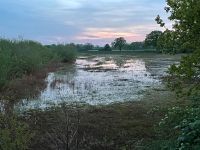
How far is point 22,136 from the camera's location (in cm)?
778

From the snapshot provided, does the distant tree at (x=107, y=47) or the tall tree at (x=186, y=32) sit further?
the distant tree at (x=107, y=47)

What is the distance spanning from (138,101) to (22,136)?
9741mm

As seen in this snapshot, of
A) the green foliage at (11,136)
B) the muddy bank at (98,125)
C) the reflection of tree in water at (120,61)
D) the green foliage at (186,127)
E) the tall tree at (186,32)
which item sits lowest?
the reflection of tree in water at (120,61)

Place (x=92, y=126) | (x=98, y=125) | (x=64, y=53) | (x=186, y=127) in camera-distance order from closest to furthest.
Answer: (x=186, y=127), (x=92, y=126), (x=98, y=125), (x=64, y=53)

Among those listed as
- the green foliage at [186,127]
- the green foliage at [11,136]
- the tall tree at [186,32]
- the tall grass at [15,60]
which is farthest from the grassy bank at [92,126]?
the tall grass at [15,60]

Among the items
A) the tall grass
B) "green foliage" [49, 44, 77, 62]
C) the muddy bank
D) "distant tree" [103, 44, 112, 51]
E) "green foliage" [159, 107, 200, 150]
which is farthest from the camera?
"distant tree" [103, 44, 112, 51]

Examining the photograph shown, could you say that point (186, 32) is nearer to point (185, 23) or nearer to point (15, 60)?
point (185, 23)

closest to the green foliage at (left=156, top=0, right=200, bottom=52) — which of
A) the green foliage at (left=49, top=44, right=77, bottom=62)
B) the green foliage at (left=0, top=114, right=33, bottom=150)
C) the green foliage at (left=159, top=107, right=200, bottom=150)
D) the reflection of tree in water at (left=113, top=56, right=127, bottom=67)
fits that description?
the green foliage at (left=159, top=107, right=200, bottom=150)

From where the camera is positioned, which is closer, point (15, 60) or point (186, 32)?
point (186, 32)

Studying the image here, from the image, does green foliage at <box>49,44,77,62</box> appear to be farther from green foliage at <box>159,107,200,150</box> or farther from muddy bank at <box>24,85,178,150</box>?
green foliage at <box>159,107,200,150</box>

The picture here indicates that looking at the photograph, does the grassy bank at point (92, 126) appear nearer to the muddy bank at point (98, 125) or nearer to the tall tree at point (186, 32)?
the muddy bank at point (98, 125)

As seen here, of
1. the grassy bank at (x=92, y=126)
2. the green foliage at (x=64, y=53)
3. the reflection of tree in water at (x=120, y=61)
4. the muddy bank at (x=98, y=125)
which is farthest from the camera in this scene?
the green foliage at (x=64, y=53)

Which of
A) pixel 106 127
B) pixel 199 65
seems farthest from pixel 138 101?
pixel 199 65

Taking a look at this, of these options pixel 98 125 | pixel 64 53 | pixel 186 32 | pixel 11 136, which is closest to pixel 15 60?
pixel 98 125
